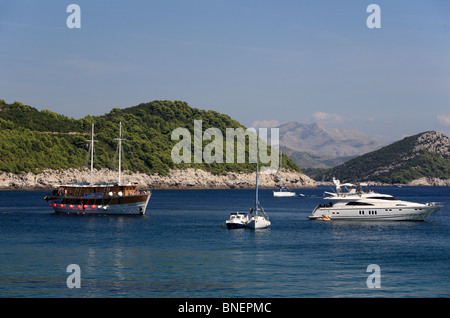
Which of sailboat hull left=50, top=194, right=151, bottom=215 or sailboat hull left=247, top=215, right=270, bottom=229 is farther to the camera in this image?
sailboat hull left=50, top=194, right=151, bottom=215

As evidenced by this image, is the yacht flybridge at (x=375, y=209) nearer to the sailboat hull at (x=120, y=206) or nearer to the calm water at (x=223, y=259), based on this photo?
the calm water at (x=223, y=259)

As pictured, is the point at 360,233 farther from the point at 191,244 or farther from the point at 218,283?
the point at 218,283

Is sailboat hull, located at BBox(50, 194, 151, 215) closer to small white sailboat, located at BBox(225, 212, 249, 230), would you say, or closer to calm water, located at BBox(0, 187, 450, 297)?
calm water, located at BBox(0, 187, 450, 297)

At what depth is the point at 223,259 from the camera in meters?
48.0

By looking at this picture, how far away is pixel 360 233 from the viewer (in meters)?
70.1

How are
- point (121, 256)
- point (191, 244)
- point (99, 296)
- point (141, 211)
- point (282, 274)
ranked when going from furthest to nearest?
point (141, 211) → point (191, 244) → point (121, 256) → point (282, 274) → point (99, 296)

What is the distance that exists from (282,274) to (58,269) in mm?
17463

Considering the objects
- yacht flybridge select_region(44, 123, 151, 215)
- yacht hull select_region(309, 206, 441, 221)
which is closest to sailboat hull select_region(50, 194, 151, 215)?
yacht flybridge select_region(44, 123, 151, 215)

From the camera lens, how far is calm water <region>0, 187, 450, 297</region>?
35344 mm

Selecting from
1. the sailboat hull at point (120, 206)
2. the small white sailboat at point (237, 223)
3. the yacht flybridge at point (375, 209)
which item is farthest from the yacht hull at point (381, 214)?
the sailboat hull at point (120, 206)

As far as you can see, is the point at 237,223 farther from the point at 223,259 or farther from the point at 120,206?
the point at 120,206

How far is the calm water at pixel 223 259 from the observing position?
35.3 meters

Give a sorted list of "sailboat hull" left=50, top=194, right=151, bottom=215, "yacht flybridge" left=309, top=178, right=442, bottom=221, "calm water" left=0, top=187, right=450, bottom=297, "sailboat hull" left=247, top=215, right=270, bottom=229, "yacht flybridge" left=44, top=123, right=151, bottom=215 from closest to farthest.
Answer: "calm water" left=0, top=187, right=450, bottom=297
"sailboat hull" left=247, top=215, right=270, bottom=229
"yacht flybridge" left=309, top=178, right=442, bottom=221
"yacht flybridge" left=44, top=123, right=151, bottom=215
"sailboat hull" left=50, top=194, right=151, bottom=215
